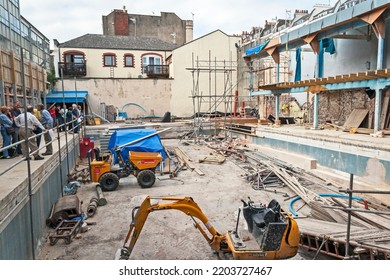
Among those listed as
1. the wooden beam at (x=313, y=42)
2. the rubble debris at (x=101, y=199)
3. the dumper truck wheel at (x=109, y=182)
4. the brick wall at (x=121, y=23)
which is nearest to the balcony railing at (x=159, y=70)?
the brick wall at (x=121, y=23)

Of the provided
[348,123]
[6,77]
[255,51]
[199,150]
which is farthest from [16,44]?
[348,123]

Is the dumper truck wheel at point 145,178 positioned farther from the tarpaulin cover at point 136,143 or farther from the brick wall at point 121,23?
the brick wall at point 121,23

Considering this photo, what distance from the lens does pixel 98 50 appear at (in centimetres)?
3061

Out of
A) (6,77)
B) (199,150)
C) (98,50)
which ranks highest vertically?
(98,50)

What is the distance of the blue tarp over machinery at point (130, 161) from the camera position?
9.30 meters

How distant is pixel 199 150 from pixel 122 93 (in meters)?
14.5

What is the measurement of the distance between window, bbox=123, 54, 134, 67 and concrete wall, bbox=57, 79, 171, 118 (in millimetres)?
4021

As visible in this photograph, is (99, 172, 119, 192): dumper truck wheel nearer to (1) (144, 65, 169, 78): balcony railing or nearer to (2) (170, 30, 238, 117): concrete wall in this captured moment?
(2) (170, 30, 238, 117): concrete wall

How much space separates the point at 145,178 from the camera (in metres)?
9.48

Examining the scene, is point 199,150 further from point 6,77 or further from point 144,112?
point 144,112

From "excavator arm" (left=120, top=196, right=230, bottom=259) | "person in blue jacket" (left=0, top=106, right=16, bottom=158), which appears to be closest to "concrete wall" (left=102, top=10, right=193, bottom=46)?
"person in blue jacket" (left=0, top=106, right=16, bottom=158)

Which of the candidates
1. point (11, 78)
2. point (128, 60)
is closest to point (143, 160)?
point (11, 78)

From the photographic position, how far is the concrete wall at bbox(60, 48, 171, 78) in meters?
30.4

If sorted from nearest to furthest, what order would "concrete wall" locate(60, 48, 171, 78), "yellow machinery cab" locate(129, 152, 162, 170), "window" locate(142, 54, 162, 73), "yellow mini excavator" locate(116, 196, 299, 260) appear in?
"yellow mini excavator" locate(116, 196, 299, 260), "yellow machinery cab" locate(129, 152, 162, 170), "concrete wall" locate(60, 48, 171, 78), "window" locate(142, 54, 162, 73)
